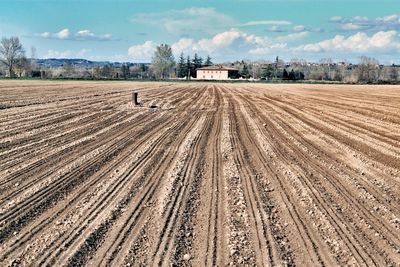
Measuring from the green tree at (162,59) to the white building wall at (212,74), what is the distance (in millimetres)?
11388

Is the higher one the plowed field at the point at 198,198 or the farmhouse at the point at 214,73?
the plowed field at the point at 198,198

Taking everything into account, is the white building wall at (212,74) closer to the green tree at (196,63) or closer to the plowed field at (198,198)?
the green tree at (196,63)

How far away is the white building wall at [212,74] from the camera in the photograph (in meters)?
159

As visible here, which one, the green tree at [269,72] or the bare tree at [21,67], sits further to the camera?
the green tree at [269,72]

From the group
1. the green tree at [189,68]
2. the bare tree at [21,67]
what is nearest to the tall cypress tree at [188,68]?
the green tree at [189,68]

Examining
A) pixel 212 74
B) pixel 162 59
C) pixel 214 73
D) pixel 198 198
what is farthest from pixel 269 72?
pixel 198 198

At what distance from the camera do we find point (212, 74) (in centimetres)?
16112

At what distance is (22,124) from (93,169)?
31.8ft

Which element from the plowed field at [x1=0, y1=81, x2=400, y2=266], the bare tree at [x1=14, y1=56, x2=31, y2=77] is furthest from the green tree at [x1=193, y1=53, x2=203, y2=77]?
the plowed field at [x1=0, y1=81, x2=400, y2=266]

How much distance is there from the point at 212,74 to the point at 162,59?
751 inches

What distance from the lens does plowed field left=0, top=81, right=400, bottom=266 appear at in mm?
6484

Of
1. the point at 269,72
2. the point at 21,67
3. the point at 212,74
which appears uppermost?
the point at 21,67

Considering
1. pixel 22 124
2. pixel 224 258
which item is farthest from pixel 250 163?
pixel 22 124

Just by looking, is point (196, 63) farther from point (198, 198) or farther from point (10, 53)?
point (198, 198)
